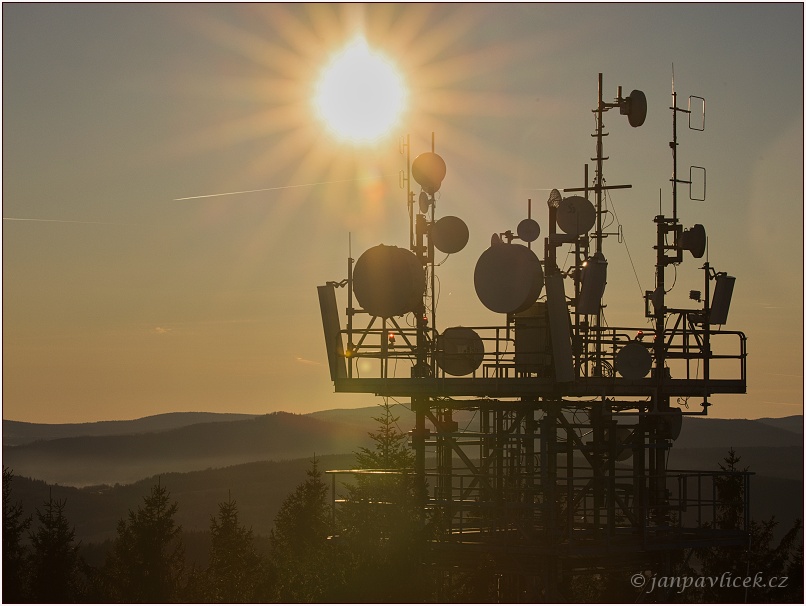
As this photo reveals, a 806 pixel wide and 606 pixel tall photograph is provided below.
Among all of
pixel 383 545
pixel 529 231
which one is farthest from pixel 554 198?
pixel 383 545

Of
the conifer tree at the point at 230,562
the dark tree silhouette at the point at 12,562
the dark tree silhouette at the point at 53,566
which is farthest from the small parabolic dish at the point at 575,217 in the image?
the conifer tree at the point at 230,562

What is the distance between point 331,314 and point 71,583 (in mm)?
41773

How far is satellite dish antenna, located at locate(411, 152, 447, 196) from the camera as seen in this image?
39.1 m

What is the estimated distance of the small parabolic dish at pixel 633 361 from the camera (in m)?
35.8

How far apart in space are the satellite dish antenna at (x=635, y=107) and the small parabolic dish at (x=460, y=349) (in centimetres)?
876

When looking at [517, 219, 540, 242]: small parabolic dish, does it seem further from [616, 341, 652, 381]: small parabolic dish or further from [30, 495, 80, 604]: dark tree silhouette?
[30, 495, 80, 604]: dark tree silhouette

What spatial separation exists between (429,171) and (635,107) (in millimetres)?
6724

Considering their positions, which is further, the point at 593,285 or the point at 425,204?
the point at 425,204

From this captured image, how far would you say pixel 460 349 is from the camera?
123ft

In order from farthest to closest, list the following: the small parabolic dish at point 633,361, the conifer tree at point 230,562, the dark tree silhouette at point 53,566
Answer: the conifer tree at point 230,562, the dark tree silhouette at point 53,566, the small parabolic dish at point 633,361

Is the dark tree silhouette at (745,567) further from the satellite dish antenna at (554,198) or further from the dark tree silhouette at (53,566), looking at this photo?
the dark tree silhouette at (53,566)

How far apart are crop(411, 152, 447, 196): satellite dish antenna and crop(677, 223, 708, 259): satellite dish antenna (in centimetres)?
775

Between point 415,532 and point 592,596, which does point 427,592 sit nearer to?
point 415,532

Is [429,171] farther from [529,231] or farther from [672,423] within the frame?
[672,423]
